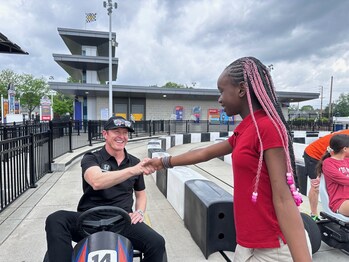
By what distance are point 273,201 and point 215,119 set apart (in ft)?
90.6

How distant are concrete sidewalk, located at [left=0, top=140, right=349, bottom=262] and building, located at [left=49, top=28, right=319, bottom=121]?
18.4 meters

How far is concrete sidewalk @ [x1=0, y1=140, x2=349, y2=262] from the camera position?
3182 millimetres

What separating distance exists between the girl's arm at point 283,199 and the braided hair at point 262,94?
34mm

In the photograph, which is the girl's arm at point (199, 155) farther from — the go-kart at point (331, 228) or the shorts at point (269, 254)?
the go-kart at point (331, 228)

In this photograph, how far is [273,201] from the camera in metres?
1.20

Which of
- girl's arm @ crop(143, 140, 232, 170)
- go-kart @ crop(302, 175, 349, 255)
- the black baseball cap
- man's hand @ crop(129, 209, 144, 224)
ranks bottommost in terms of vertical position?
go-kart @ crop(302, 175, 349, 255)

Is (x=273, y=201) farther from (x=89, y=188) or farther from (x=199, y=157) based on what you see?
(x=89, y=188)

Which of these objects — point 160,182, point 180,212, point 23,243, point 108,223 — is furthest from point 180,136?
point 108,223

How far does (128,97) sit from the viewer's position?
2694cm

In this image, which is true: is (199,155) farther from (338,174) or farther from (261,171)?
(338,174)

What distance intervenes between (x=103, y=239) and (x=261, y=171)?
47.5 inches

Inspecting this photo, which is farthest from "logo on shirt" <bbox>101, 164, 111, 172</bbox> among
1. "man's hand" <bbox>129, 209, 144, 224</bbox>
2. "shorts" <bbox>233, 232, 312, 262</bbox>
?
"shorts" <bbox>233, 232, 312, 262</bbox>

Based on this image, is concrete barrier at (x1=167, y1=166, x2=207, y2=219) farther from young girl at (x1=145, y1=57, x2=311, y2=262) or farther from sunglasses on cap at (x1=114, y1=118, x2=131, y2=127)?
young girl at (x1=145, y1=57, x2=311, y2=262)

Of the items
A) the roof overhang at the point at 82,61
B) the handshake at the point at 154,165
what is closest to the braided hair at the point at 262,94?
the handshake at the point at 154,165
